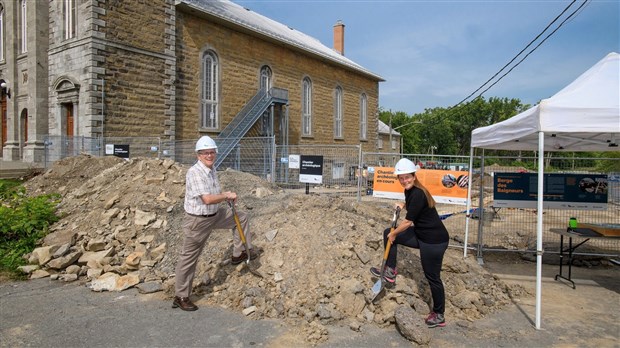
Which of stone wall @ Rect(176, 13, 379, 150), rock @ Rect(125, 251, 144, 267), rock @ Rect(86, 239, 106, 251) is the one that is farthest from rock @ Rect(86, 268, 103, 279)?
stone wall @ Rect(176, 13, 379, 150)

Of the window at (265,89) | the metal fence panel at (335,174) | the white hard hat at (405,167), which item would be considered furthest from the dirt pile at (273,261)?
the window at (265,89)

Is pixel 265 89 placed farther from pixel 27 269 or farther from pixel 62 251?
pixel 27 269

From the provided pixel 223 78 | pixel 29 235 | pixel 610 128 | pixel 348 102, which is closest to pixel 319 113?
pixel 348 102

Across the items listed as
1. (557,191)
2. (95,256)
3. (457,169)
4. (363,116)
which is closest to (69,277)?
(95,256)

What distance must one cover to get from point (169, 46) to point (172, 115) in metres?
3.09

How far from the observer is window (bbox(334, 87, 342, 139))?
31.9 meters

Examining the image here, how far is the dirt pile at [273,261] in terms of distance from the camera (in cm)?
507

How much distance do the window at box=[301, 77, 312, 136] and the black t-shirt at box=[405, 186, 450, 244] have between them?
23.6m

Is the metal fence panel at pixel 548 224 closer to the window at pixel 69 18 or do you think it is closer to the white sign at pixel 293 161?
the white sign at pixel 293 161

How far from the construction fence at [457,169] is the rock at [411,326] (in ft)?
12.8

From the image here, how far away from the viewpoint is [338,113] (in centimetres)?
3234

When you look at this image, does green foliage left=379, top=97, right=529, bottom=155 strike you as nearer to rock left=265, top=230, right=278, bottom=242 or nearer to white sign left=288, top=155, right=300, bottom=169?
white sign left=288, top=155, right=300, bottom=169

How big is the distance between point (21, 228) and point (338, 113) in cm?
2659

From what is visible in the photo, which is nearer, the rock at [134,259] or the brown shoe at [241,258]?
the brown shoe at [241,258]
